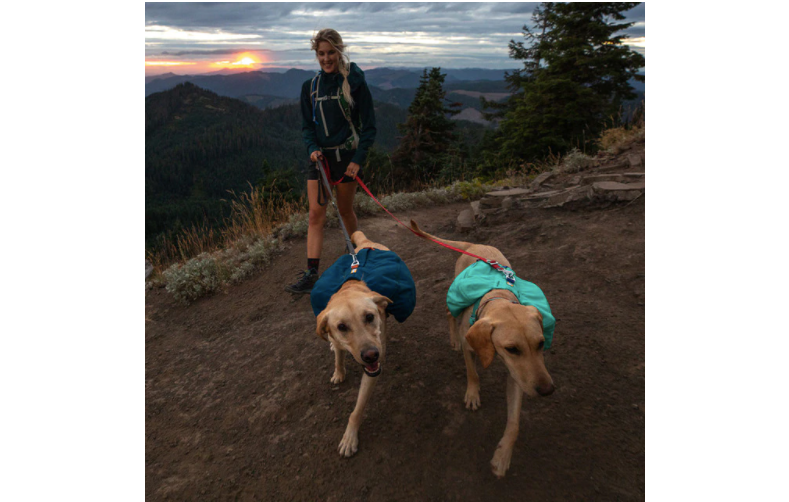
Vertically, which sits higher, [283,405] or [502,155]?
[502,155]

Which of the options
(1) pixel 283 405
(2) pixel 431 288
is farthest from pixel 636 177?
(1) pixel 283 405

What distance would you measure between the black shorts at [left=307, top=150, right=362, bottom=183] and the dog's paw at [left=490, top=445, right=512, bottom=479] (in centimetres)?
291

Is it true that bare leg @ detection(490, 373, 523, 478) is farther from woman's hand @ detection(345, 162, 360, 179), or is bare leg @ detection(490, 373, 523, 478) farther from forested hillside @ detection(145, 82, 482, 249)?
forested hillside @ detection(145, 82, 482, 249)

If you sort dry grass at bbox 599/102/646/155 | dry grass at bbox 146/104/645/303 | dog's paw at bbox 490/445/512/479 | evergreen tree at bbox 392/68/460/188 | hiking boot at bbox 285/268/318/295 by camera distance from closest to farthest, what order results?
dog's paw at bbox 490/445/512/479 < hiking boot at bbox 285/268/318/295 < dry grass at bbox 146/104/645/303 < dry grass at bbox 599/102/646/155 < evergreen tree at bbox 392/68/460/188

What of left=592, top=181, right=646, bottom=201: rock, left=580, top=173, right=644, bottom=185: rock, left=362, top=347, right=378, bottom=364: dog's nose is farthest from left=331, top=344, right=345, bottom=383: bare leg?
left=580, top=173, right=644, bottom=185: rock

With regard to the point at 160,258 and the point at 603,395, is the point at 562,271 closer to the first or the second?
the point at 603,395

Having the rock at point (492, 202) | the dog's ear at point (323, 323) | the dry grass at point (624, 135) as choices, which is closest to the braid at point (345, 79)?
the dog's ear at point (323, 323)

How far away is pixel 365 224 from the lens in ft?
21.2

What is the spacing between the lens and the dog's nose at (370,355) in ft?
6.77

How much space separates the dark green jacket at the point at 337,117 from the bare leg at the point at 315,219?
0.39 metres

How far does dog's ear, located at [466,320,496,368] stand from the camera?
197 centimetres

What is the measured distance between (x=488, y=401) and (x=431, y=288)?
1.79 meters

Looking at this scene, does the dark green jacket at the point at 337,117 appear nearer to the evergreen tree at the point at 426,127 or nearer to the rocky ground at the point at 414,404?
the rocky ground at the point at 414,404

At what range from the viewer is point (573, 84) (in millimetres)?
14539
